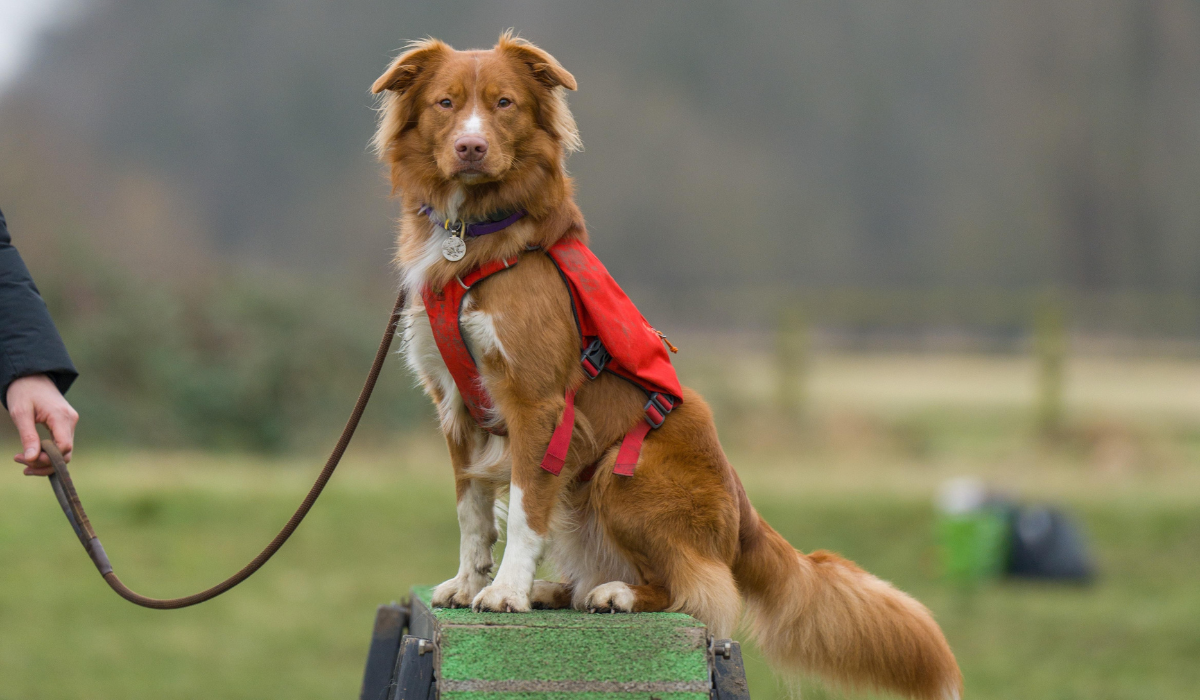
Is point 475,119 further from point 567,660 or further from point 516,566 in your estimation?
point 567,660

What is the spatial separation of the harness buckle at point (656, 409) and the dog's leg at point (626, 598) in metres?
0.47

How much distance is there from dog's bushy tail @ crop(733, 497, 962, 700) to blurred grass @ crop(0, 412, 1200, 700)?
2.98 metres

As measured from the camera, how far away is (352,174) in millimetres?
24797

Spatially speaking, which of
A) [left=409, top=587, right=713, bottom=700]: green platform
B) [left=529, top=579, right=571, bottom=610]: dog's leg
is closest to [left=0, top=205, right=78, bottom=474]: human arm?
[left=409, top=587, right=713, bottom=700]: green platform

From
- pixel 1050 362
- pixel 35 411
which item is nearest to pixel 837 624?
pixel 35 411

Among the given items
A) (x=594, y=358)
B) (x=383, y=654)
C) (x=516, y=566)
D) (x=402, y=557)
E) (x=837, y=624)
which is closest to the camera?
(x=516, y=566)

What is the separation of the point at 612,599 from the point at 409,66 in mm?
1615

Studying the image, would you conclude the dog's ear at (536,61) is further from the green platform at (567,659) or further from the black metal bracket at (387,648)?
the black metal bracket at (387,648)

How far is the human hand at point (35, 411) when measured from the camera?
2734 millimetres

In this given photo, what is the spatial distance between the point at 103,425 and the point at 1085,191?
68.8ft

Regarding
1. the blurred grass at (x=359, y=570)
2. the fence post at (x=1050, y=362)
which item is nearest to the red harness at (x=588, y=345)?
the blurred grass at (x=359, y=570)

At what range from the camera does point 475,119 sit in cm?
291

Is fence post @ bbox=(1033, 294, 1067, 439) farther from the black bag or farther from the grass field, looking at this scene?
the black bag

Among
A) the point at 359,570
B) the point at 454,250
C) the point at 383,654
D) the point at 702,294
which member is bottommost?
the point at 359,570
